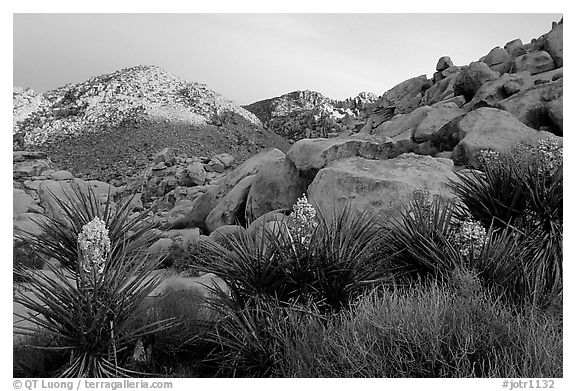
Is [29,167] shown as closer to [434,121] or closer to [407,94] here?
[407,94]

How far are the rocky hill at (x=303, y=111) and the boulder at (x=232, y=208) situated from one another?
36390mm

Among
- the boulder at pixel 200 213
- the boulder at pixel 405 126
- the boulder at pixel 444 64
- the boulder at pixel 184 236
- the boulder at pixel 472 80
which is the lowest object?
the boulder at pixel 184 236

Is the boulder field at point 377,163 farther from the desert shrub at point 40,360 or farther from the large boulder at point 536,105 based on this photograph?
the desert shrub at point 40,360

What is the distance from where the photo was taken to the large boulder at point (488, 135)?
1449 cm

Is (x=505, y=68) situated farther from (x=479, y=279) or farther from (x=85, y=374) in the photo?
(x=85, y=374)

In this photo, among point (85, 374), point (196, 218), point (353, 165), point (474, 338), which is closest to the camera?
point (474, 338)

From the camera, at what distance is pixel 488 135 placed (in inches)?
596

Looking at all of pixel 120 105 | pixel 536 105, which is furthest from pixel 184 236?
pixel 120 105

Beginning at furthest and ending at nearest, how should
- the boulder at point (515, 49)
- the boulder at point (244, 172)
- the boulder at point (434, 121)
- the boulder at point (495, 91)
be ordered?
the boulder at point (515, 49) → the boulder at point (495, 91) → the boulder at point (434, 121) → the boulder at point (244, 172)

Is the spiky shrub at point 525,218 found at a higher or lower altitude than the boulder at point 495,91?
lower

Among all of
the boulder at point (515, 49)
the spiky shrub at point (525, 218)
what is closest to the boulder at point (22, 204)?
the spiky shrub at point (525, 218)

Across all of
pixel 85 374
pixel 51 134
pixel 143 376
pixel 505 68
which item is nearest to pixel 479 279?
pixel 143 376

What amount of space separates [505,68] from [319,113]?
30217 millimetres

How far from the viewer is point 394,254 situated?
7.04 metres
